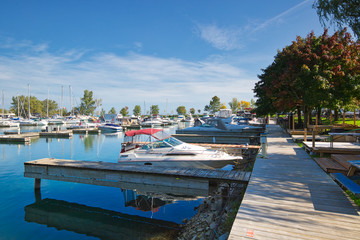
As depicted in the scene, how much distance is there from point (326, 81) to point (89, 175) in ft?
60.7

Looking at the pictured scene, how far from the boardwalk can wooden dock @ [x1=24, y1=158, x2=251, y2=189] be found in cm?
148

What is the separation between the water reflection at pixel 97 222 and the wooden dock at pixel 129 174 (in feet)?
4.66

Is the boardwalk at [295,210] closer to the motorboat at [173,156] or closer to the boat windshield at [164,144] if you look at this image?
the motorboat at [173,156]

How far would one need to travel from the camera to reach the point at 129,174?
9836 mm

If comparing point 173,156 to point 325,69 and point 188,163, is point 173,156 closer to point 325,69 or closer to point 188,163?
point 188,163

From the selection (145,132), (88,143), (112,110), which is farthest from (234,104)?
(145,132)

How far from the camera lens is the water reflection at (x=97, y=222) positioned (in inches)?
343

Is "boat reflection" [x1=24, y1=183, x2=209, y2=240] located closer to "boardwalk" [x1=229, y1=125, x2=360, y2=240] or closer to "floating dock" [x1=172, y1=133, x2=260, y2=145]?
"boardwalk" [x1=229, y1=125, x2=360, y2=240]

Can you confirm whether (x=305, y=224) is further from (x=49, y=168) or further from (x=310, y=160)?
(x=49, y=168)

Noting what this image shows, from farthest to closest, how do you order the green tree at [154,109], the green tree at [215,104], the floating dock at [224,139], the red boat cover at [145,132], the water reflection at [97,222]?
1. the green tree at [154,109]
2. the green tree at [215,104]
3. the floating dock at [224,139]
4. the red boat cover at [145,132]
5. the water reflection at [97,222]

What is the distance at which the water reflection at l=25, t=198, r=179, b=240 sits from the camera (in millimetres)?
8719

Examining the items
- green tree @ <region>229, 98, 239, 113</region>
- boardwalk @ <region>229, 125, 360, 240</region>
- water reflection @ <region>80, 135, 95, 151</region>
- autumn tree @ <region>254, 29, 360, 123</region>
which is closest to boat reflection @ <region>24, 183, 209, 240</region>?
boardwalk @ <region>229, 125, 360, 240</region>

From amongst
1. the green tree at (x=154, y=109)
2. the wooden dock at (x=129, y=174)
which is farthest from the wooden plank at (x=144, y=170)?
the green tree at (x=154, y=109)

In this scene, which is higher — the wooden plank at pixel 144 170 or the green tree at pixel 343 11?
the green tree at pixel 343 11
